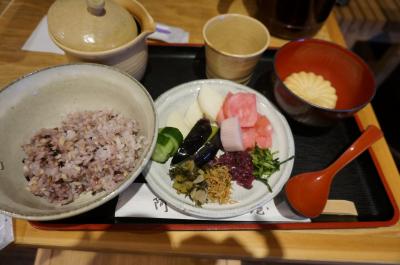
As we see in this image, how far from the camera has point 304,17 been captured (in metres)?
1.45

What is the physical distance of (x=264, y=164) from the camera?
1064mm

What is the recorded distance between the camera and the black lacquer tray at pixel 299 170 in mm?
965

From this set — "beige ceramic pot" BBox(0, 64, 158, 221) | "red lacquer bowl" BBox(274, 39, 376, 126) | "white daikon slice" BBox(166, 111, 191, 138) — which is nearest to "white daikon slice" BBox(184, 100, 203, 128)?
"white daikon slice" BBox(166, 111, 191, 138)

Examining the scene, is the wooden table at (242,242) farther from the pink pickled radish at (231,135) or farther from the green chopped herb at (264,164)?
the pink pickled radish at (231,135)

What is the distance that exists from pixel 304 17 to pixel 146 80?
87cm

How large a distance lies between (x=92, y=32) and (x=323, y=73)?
108 centimetres

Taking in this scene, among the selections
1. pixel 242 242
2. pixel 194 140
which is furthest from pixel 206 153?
pixel 242 242

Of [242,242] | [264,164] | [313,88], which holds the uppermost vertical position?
[313,88]

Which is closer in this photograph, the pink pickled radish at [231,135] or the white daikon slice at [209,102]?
the pink pickled radish at [231,135]

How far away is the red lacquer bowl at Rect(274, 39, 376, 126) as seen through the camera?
1172 millimetres

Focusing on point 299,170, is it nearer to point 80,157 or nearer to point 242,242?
point 242,242

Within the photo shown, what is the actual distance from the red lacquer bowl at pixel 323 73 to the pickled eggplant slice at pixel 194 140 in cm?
36

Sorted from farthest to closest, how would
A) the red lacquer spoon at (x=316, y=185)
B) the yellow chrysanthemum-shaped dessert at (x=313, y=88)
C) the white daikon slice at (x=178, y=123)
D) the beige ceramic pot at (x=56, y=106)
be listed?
the yellow chrysanthemum-shaped dessert at (x=313, y=88), the white daikon slice at (x=178, y=123), the red lacquer spoon at (x=316, y=185), the beige ceramic pot at (x=56, y=106)

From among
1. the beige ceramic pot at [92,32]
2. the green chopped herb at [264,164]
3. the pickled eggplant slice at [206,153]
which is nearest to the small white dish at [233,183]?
the green chopped herb at [264,164]
